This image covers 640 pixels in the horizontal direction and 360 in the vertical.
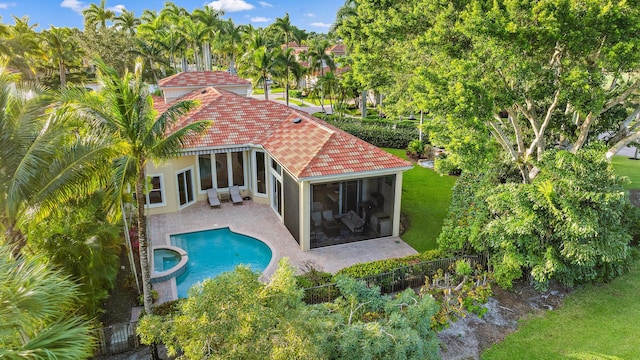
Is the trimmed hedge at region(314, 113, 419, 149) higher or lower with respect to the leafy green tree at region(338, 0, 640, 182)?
lower

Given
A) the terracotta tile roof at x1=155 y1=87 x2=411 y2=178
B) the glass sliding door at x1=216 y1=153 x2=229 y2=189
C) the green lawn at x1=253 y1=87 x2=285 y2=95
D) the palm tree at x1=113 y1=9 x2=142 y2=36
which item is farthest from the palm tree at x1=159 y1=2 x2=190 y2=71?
the glass sliding door at x1=216 y1=153 x2=229 y2=189

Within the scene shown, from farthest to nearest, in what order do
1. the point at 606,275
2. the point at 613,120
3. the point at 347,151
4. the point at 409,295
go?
the point at 347,151
the point at 613,120
the point at 606,275
the point at 409,295

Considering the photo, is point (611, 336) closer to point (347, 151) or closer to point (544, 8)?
point (544, 8)

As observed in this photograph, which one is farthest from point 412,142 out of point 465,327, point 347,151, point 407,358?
point 407,358

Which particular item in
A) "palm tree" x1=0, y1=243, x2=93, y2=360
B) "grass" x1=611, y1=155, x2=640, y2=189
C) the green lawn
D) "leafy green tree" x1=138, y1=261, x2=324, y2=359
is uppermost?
the green lawn

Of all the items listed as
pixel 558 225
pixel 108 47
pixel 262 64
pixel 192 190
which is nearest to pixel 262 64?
pixel 262 64

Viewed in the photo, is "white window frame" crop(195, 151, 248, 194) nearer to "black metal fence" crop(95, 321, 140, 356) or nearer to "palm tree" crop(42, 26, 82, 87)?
"black metal fence" crop(95, 321, 140, 356)

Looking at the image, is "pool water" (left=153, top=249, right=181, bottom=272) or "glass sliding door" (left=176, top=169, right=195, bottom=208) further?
"glass sliding door" (left=176, top=169, right=195, bottom=208)

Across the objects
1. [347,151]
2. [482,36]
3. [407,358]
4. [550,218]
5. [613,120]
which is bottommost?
[407,358]
